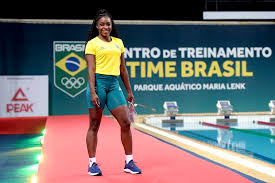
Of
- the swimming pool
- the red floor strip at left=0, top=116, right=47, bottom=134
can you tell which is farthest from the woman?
the red floor strip at left=0, top=116, right=47, bottom=134

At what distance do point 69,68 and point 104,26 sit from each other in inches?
310

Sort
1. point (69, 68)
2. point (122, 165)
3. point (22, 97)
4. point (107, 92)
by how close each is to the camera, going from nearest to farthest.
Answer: point (107, 92) → point (122, 165) → point (22, 97) → point (69, 68)

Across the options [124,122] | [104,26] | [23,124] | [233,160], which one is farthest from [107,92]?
[23,124]

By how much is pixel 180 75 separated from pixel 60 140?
6.85 meters

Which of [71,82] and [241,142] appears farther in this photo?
[71,82]

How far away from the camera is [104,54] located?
2371mm

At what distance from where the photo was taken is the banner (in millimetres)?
9711

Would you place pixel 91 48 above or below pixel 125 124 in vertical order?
above

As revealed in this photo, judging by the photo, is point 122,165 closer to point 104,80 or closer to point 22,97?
point 104,80

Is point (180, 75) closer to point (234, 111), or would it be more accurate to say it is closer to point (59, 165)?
point (234, 111)

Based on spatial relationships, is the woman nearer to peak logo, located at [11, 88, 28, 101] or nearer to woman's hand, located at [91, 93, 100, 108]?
woman's hand, located at [91, 93, 100, 108]

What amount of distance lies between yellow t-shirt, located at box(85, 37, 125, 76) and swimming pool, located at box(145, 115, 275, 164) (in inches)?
106

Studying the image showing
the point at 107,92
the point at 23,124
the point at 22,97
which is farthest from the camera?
the point at 22,97

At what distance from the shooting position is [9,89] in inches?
384
